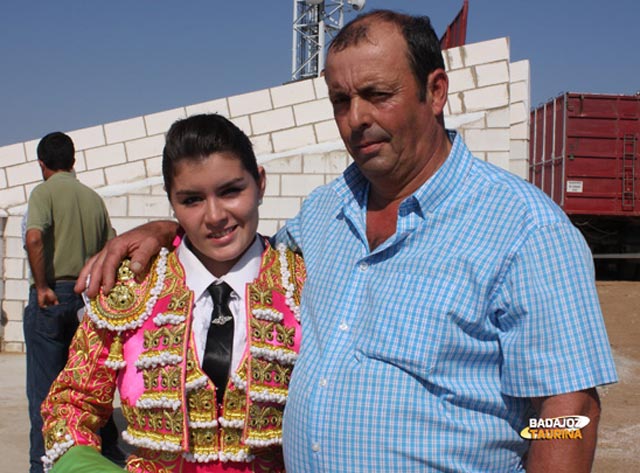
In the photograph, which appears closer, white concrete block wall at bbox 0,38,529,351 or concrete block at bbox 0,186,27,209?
white concrete block wall at bbox 0,38,529,351

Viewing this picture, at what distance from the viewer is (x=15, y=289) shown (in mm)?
7586

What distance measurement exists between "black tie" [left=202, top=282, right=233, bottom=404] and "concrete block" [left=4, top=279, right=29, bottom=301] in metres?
6.27

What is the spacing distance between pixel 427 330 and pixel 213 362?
59cm

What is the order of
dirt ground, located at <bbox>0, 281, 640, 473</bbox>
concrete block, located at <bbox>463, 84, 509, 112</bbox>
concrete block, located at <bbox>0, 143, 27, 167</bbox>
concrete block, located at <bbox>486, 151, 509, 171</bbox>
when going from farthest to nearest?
concrete block, located at <bbox>0, 143, 27, 167</bbox> < concrete block, located at <bbox>463, 84, 509, 112</bbox> < concrete block, located at <bbox>486, 151, 509, 171</bbox> < dirt ground, located at <bbox>0, 281, 640, 473</bbox>

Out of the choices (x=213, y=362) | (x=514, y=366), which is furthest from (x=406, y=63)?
(x=213, y=362)

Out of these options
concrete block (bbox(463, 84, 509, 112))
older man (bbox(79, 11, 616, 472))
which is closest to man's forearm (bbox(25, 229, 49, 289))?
older man (bbox(79, 11, 616, 472))

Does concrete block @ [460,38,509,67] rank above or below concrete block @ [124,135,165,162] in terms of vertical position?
above

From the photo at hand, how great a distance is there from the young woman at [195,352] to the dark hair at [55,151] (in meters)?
2.94

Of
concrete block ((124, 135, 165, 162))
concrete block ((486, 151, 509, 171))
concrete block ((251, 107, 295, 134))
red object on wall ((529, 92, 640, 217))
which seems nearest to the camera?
concrete block ((486, 151, 509, 171))

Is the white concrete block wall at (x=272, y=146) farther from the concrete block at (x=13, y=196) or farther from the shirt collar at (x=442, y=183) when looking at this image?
the shirt collar at (x=442, y=183)

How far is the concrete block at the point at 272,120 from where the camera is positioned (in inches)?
292

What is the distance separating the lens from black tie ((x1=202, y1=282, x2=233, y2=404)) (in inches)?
75.0

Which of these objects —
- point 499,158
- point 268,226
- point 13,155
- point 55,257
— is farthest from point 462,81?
point 13,155

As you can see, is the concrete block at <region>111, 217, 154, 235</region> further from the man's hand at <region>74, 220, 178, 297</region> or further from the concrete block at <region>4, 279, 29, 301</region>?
the man's hand at <region>74, 220, 178, 297</region>
